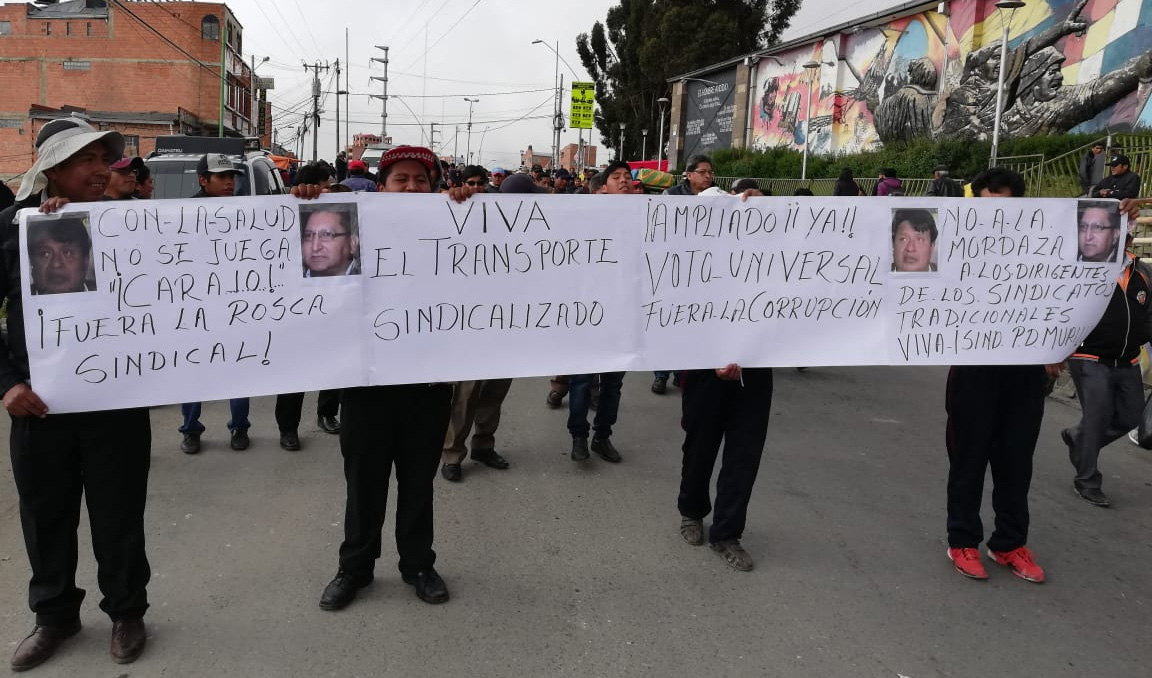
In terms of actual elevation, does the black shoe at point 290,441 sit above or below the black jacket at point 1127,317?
below

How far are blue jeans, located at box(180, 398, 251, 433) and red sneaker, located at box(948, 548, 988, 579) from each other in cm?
458

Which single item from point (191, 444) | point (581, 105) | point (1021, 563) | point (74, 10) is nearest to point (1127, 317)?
point (1021, 563)

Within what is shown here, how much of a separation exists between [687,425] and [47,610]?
2964 millimetres

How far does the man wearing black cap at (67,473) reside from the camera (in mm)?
3098

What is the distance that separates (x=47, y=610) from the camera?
3.20 metres

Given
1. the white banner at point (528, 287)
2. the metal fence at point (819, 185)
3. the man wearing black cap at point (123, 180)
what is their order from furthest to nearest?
1. the metal fence at point (819, 185)
2. the man wearing black cap at point (123, 180)
3. the white banner at point (528, 287)

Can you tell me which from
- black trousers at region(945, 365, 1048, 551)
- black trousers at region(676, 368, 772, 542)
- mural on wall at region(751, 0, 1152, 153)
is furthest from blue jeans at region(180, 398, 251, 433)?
mural on wall at region(751, 0, 1152, 153)

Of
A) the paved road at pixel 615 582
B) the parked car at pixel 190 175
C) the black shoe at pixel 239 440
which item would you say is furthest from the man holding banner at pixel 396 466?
the parked car at pixel 190 175

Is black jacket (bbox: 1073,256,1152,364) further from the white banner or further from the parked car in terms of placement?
the parked car

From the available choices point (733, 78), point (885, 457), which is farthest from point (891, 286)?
point (733, 78)

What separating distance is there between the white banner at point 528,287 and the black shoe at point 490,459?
1.89m

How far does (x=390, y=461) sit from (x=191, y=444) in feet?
Result: 9.34

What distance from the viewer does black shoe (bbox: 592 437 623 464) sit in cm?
598

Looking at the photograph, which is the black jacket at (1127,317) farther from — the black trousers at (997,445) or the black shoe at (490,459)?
the black shoe at (490,459)
